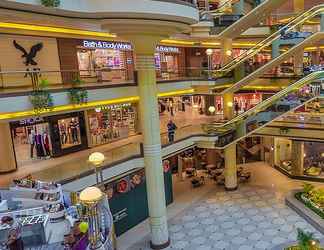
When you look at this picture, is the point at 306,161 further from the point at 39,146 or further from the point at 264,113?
the point at 39,146

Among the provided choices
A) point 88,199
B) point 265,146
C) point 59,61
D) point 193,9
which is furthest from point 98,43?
point 265,146

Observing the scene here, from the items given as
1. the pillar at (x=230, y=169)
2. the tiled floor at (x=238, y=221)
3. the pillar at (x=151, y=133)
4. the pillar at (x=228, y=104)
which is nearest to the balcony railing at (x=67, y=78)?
the pillar at (x=151, y=133)

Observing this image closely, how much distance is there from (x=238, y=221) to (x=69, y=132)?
8.60m

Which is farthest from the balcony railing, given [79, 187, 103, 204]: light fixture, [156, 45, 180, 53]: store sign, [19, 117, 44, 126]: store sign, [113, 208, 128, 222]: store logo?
[113, 208, 128, 222]: store logo

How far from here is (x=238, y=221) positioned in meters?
15.7

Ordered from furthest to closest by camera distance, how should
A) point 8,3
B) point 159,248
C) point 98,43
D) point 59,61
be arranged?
point 98,43
point 59,61
point 159,248
point 8,3

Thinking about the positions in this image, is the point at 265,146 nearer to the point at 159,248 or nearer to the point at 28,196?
the point at 159,248

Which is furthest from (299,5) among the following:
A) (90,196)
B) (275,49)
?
(90,196)

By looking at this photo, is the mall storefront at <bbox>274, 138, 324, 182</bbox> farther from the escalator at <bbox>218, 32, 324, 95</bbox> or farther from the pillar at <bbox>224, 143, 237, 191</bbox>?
the escalator at <bbox>218, 32, 324, 95</bbox>

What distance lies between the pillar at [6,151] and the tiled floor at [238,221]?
5420mm

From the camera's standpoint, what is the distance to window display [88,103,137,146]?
55.8 feet

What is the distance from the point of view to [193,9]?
10.7 m

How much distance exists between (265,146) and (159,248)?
1334cm

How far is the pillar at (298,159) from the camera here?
20922mm
